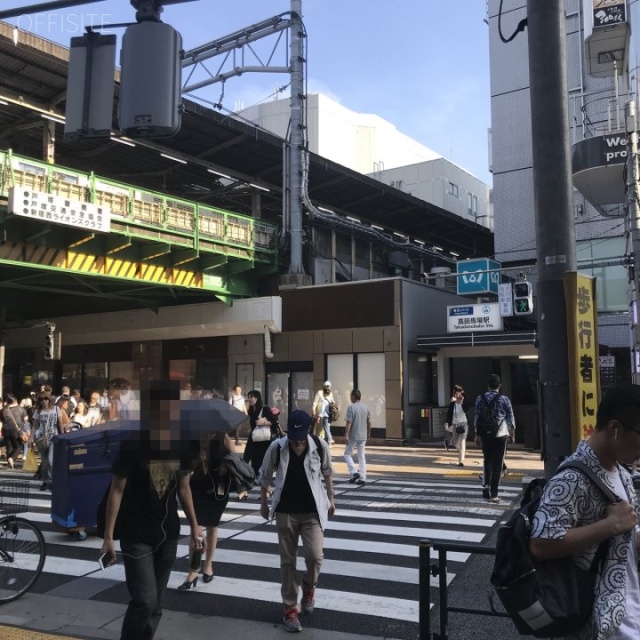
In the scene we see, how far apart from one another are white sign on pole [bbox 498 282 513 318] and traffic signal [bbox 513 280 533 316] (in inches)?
468

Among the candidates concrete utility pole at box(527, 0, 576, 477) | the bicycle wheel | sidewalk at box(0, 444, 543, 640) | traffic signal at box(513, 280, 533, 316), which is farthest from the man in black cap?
traffic signal at box(513, 280, 533, 316)

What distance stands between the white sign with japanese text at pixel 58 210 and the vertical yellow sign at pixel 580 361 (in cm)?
1602

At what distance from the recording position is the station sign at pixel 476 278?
22.3 metres

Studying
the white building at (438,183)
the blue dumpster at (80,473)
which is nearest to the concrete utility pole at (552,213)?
the blue dumpster at (80,473)

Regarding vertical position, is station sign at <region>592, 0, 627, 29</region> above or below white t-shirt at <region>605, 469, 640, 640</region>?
above

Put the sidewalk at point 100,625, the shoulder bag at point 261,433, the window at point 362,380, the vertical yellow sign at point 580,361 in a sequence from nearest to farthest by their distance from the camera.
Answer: the vertical yellow sign at point 580,361, the sidewalk at point 100,625, the shoulder bag at point 261,433, the window at point 362,380

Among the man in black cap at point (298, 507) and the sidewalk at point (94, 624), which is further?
the man in black cap at point (298, 507)

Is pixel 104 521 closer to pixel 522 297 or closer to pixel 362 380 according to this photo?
pixel 522 297

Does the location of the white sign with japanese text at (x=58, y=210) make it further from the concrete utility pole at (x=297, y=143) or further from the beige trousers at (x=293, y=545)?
the beige trousers at (x=293, y=545)

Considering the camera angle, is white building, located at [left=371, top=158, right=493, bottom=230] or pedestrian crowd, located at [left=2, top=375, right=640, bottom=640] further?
white building, located at [left=371, top=158, right=493, bottom=230]

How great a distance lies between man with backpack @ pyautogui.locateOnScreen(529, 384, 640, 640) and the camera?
226cm

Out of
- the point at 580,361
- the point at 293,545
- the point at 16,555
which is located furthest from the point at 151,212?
the point at 580,361

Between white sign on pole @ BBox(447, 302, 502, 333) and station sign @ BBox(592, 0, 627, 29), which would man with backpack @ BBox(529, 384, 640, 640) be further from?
white sign on pole @ BBox(447, 302, 502, 333)

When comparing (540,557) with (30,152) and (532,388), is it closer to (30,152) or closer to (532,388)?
(532,388)
